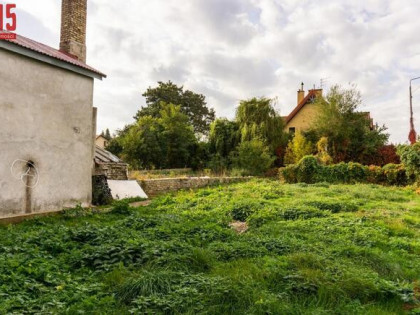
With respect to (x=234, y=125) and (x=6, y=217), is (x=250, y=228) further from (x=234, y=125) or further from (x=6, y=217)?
(x=234, y=125)

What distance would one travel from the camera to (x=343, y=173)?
20.2 meters

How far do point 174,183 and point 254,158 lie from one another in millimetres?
8540

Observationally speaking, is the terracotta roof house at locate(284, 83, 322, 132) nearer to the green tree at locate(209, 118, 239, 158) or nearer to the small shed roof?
the green tree at locate(209, 118, 239, 158)

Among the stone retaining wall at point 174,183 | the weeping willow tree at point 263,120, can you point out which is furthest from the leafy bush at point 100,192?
the weeping willow tree at point 263,120

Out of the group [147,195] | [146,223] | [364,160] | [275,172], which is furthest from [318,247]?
[364,160]

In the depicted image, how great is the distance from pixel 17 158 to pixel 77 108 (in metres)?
2.57

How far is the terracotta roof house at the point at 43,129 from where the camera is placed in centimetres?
850

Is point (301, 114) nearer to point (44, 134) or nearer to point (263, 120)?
point (263, 120)

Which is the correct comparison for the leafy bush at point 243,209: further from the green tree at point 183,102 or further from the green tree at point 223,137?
the green tree at point 183,102

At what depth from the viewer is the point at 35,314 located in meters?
3.42

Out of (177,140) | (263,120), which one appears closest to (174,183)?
(177,140)

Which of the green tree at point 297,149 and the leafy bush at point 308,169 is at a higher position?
the green tree at point 297,149

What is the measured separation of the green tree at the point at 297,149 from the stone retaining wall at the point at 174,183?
249 inches

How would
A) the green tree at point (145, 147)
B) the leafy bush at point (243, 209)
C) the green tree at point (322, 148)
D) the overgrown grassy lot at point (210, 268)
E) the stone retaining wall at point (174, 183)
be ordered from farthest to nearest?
1. the green tree at point (145, 147)
2. the green tree at point (322, 148)
3. the stone retaining wall at point (174, 183)
4. the leafy bush at point (243, 209)
5. the overgrown grassy lot at point (210, 268)
